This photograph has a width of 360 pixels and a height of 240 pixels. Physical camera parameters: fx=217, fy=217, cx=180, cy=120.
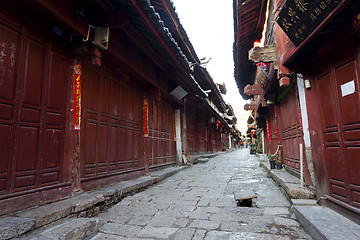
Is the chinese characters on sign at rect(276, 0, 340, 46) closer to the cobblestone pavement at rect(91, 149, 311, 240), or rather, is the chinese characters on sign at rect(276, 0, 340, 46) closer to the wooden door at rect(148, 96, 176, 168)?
the cobblestone pavement at rect(91, 149, 311, 240)

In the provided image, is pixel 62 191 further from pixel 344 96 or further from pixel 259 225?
pixel 344 96

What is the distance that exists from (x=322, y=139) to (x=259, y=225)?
1983mm

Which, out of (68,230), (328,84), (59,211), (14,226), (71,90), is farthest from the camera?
(71,90)

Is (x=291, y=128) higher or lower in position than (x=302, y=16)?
lower

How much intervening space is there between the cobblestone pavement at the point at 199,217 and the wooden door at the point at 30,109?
138cm

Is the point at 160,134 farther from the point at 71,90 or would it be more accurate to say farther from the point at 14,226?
the point at 14,226

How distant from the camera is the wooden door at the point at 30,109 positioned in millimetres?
3059

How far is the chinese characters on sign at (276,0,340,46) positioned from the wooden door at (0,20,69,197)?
4068 millimetres

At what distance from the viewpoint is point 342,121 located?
137 inches

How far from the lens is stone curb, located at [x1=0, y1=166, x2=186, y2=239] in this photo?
2434 millimetres

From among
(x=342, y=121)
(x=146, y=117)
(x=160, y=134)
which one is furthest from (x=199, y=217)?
(x=160, y=134)

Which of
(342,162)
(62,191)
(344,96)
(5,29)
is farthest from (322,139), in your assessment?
(5,29)

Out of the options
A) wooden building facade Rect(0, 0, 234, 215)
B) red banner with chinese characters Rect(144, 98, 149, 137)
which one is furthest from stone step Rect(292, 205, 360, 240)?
red banner with chinese characters Rect(144, 98, 149, 137)

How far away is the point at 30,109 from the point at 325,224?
4.58m
